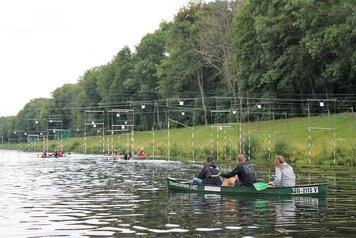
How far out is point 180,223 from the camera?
2038cm

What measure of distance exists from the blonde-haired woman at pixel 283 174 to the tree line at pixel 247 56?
1697 inches

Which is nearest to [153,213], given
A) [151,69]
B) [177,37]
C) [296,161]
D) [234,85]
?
[296,161]

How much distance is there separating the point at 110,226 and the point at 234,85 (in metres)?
92.6

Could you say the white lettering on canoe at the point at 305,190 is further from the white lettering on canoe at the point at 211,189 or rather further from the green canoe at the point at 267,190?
the white lettering on canoe at the point at 211,189

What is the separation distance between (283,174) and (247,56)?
70.0 m

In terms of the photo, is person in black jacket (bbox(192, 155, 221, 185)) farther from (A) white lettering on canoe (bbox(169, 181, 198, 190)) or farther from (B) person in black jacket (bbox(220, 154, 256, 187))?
(B) person in black jacket (bbox(220, 154, 256, 187))

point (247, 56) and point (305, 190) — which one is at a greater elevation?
point (247, 56)

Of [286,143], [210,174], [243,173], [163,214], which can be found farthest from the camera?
[286,143]

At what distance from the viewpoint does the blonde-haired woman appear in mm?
29175

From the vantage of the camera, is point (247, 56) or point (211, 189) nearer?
point (211, 189)

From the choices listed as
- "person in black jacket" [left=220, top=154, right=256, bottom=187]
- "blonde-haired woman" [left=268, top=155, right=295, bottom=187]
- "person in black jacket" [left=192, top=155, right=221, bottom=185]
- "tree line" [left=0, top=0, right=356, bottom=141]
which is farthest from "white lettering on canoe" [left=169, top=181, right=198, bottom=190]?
"tree line" [left=0, top=0, right=356, bottom=141]

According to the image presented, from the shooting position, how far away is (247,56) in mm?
98062

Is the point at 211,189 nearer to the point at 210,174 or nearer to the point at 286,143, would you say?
the point at 210,174

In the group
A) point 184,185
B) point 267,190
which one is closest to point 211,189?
point 184,185
